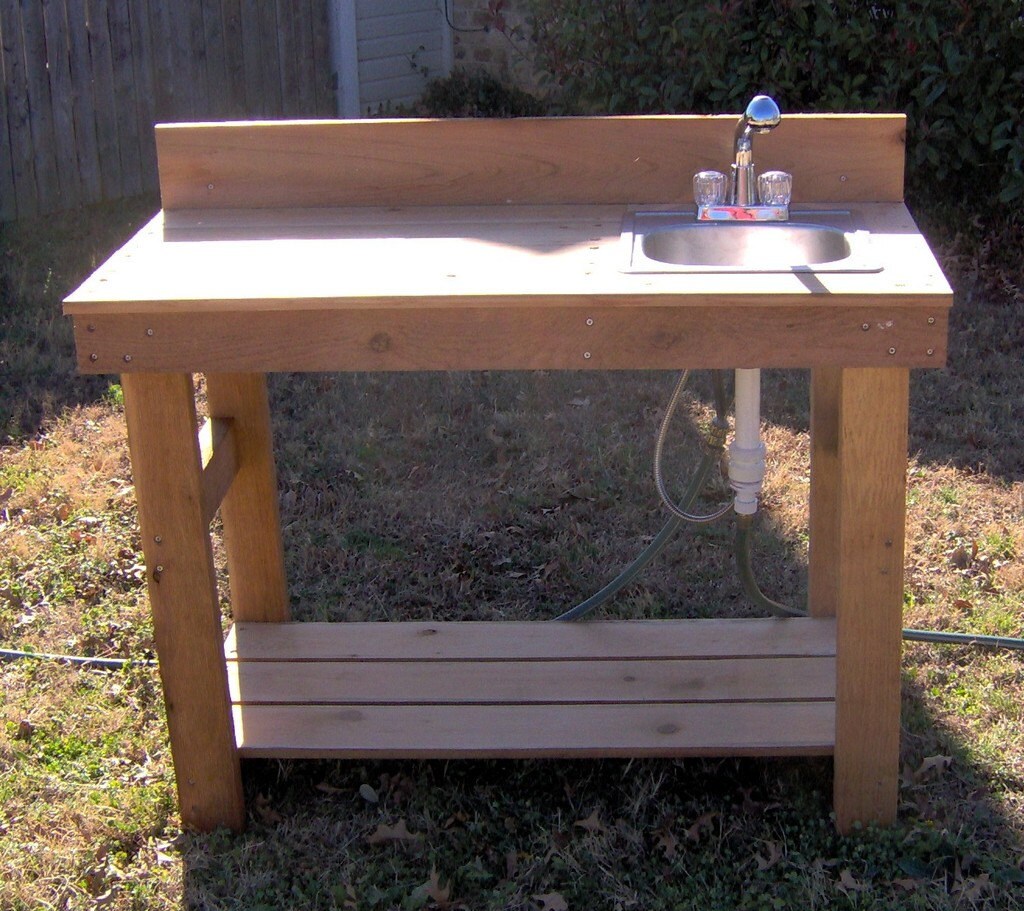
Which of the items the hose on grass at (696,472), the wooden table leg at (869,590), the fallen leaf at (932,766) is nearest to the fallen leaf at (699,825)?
the wooden table leg at (869,590)

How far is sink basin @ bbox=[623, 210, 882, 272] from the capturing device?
2590mm

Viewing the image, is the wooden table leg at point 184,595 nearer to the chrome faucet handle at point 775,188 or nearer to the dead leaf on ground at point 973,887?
the chrome faucet handle at point 775,188

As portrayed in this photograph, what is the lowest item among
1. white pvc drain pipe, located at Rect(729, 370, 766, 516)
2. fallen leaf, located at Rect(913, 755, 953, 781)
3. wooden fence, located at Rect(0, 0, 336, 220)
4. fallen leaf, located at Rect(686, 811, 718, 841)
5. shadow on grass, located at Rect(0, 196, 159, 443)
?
fallen leaf, located at Rect(686, 811, 718, 841)

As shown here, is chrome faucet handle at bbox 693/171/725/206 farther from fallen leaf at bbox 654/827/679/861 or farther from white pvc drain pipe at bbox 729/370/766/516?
fallen leaf at bbox 654/827/679/861

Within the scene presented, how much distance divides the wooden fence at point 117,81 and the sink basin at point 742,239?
4.45 meters

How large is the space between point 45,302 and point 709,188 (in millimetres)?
3639

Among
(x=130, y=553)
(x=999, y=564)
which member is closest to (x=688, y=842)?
(x=999, y=564)

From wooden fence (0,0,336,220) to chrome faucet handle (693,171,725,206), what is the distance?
14.8 ft

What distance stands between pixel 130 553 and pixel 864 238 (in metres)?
2.24

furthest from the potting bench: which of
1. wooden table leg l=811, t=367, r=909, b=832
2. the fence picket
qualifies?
the fence picket

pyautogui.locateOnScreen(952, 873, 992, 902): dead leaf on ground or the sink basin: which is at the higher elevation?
the sink basin

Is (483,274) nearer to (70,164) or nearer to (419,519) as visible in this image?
(419,519)

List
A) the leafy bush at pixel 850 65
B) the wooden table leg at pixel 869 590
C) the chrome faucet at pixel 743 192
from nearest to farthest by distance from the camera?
the wooden table leg at pixel 869 590 → the chrome faucet at pixel 743 192 → the leafy bush at pixel 850 65

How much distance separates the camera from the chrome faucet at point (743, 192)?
2.62 m
